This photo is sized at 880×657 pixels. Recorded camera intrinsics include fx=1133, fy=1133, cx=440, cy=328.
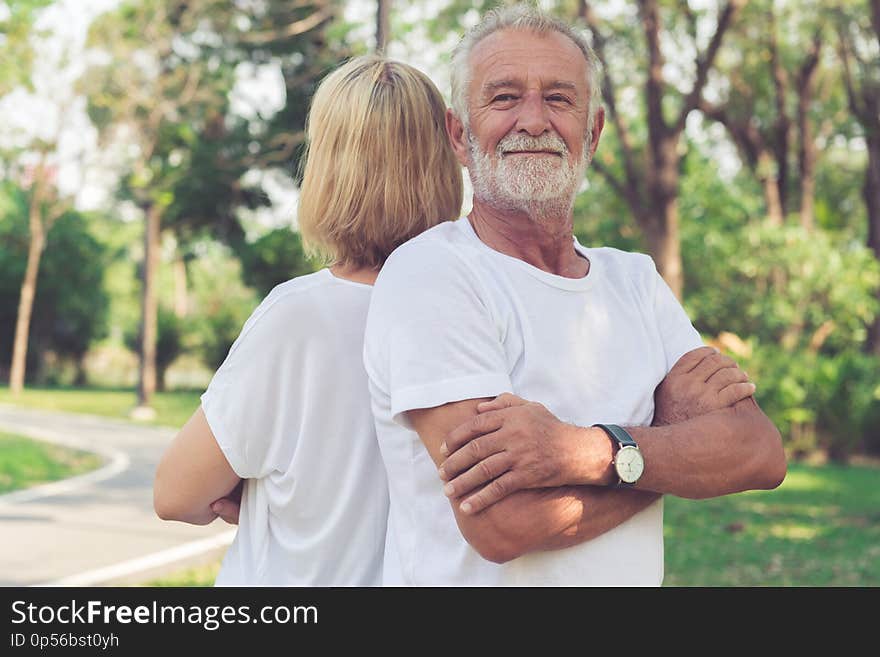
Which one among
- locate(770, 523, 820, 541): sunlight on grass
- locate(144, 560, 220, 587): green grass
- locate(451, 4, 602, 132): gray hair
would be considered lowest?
locate(770, 523, 820, 541): sunlight on grass

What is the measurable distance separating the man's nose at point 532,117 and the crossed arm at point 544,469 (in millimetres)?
631

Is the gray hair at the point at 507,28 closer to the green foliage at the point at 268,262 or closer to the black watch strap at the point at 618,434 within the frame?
the black watch strap at the point at 618,434

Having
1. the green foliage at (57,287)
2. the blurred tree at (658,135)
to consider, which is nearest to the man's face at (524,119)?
the blurred tree at (658,135)

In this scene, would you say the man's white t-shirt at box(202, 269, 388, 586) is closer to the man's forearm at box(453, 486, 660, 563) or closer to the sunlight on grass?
the man's forearm at box(453, 486, 660, 563)

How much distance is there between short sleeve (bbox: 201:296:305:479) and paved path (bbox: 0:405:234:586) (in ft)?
19.6

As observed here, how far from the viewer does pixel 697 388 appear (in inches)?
98.6

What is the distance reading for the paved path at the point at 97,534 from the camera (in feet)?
28.1

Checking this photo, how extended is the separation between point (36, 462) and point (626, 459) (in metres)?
14.5

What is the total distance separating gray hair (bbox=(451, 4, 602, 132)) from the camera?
2.57m

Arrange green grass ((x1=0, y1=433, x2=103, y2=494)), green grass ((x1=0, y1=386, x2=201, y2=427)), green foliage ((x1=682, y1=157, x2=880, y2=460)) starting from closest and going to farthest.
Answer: green grass ((x1=0, y1=433, x2=103, y2=494)) → green foliage ((x1=682, y1=157, x2=880, y2=460)) → green grass ((x1=0, y1=386, x2=201, y2=427))

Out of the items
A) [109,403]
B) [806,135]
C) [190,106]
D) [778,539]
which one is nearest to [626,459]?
[778,539]

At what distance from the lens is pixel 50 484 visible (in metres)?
13.8

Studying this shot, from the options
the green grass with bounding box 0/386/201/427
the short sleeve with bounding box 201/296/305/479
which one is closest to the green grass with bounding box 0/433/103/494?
the green grass with bounding box 0/386/201/427
